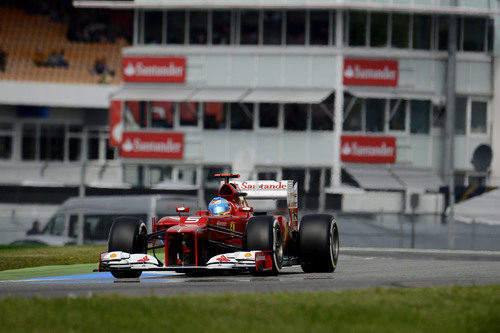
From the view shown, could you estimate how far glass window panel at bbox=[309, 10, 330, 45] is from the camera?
40.2m

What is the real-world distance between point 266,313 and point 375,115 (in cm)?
3138

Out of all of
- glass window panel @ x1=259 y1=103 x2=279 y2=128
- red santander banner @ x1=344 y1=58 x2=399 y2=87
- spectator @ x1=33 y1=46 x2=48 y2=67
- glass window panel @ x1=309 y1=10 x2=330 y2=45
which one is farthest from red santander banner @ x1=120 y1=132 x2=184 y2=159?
spectator @ x1=33 y1=46 x2=48 y2=67

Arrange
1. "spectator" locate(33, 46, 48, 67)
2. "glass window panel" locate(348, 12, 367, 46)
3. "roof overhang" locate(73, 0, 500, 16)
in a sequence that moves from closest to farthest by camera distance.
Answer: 1. "roof overhang" locate(73, 0, 500, 16)
2. "glass window panel" locate(348, 12, 367, 46)
3. "spectator" locate(33, 46, 48, 67)

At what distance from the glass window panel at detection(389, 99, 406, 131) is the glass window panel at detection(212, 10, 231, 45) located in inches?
259

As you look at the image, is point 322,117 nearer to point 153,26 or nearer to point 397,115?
point 397,115

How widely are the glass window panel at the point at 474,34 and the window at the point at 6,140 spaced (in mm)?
20542

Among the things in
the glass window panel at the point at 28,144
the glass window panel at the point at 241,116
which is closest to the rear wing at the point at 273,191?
the glass window panel at the point at 241,116

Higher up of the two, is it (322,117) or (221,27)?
(221,27)

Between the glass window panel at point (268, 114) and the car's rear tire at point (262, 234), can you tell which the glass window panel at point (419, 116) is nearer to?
the glass window panel at point (268, 114)

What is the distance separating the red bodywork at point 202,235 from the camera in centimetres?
1532

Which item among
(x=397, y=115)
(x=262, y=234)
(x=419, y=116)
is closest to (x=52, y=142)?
(x=397, y=115)

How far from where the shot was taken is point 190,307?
33.0ft

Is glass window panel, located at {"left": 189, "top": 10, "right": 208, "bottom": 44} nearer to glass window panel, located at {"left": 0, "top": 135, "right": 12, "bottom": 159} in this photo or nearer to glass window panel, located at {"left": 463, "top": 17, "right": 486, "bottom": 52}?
glass window panel, located at {"left": 463, "top": 17, "right": 486, "bottom": 52}

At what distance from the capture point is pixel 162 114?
4162 centimetres
